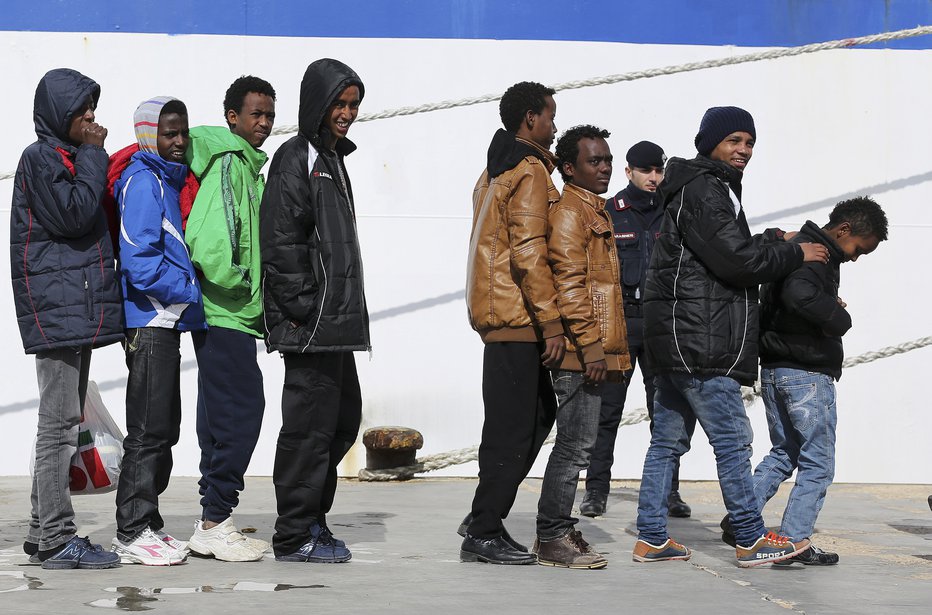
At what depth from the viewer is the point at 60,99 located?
392cm

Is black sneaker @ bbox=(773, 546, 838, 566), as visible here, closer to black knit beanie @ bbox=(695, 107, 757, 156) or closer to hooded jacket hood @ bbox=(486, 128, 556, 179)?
black knit beanie @ bbox=(695, 107, 757, 156)

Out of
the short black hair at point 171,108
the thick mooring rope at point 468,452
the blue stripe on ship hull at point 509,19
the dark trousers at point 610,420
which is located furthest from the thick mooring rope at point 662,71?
the short black hair at point 171,108

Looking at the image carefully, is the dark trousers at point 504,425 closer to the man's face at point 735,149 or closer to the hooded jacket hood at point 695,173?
the hooded jacket hood at point 695,173

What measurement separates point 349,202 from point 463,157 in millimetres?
2485

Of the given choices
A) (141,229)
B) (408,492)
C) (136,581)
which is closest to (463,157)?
(408,492)

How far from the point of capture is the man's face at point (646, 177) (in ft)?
18.5

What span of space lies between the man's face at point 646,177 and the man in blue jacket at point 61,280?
8.38ft

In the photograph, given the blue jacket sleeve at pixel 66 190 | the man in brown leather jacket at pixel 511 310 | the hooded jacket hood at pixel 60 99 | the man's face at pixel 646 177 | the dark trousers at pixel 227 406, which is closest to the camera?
the blue jacket sleeve at pixel 66 190

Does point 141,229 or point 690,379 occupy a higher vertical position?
point 141,229

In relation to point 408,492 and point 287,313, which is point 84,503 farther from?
point 287,313

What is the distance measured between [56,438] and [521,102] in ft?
6.10

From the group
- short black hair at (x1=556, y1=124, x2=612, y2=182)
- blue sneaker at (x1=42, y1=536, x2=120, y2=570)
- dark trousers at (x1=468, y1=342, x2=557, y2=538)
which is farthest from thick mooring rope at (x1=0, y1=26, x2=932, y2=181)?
blue sneaker at (x1=42, y1=536, x2=120, y2=570)

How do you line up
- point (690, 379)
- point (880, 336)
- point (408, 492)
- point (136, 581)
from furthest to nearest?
point (880, 336)
point (408, 492)
point (690, 379)
point (136, 581)

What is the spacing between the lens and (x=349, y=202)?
4.14 m
